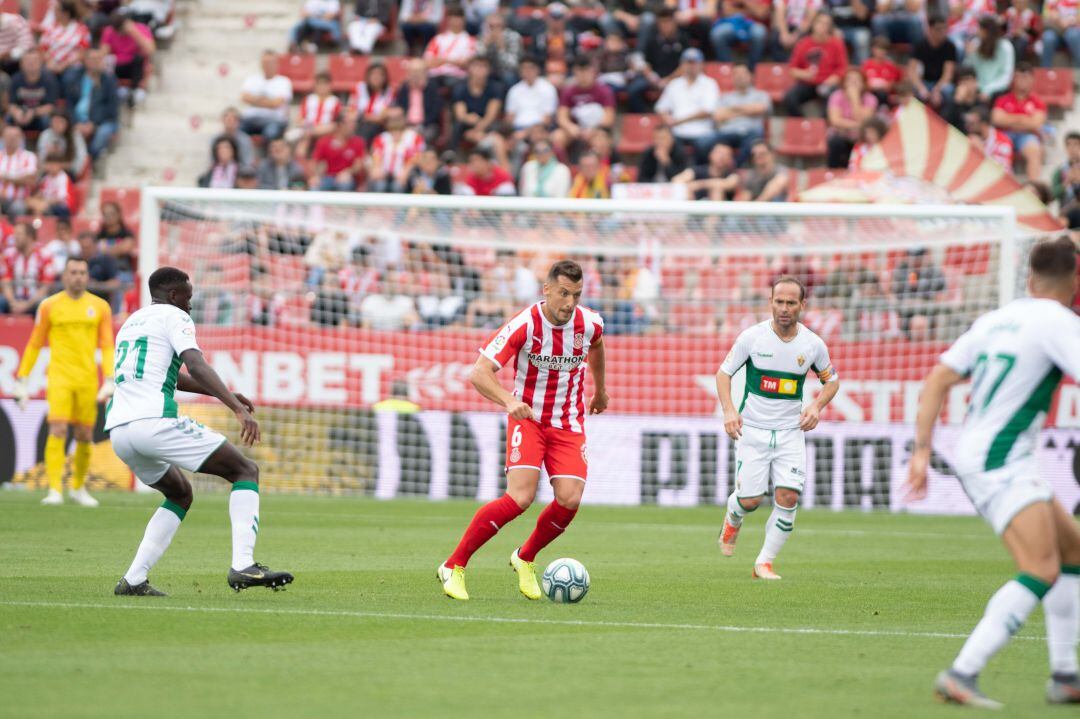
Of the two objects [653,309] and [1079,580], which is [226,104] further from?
[1079,580]

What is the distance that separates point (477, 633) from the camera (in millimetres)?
8594

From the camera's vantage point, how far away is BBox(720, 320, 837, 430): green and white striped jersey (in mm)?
12641

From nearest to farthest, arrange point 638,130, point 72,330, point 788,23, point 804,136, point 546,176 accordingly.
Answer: point 72,330 → point 546,176 → point 804,136 → point 638,130 → point 788,23

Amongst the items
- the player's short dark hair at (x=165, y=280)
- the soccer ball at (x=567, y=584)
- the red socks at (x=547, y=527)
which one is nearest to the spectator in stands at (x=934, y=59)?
the red socks at (x=547, y=527)

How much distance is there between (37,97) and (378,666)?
2114 centimetres

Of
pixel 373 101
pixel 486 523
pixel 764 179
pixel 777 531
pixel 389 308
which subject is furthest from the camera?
pixel 373 101

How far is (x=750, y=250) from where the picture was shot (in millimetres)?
22141

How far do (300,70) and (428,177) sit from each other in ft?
13.4

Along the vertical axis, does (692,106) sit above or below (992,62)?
below

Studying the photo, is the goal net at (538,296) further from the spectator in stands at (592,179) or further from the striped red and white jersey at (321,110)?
the striped red and white jersey at (321,110)

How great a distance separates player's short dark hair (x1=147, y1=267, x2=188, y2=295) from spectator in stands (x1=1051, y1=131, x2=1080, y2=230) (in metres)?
15.4

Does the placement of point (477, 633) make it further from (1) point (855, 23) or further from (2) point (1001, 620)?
(1) point (855, 23)

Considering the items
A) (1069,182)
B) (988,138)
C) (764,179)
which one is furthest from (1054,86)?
(764,179)

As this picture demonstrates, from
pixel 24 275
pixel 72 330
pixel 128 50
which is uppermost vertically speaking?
pixel 128 50
